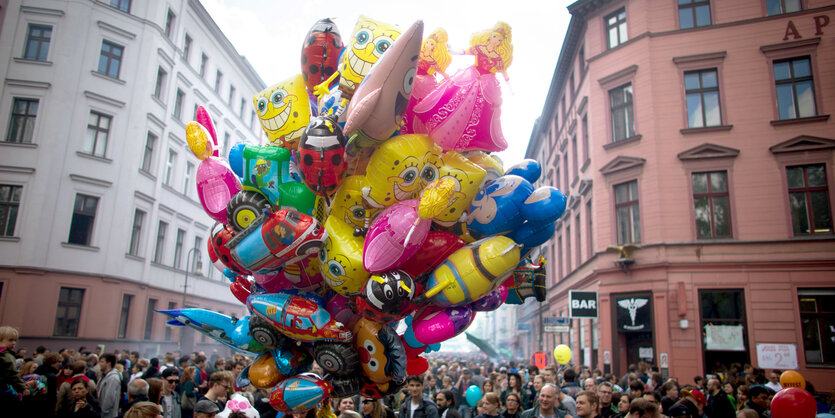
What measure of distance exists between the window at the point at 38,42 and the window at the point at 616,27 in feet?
76.0

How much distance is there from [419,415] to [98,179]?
21.2 m

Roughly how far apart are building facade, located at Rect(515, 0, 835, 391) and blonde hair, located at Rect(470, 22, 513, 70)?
1655 centimetres

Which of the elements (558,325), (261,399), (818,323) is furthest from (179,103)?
(818,323)

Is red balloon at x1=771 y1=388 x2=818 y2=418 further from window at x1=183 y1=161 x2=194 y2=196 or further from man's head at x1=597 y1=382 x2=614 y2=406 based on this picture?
window at x1=183 y1=161 x2=194 y2=196

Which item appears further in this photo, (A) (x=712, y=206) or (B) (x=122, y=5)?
(B) (x=122, y=5)

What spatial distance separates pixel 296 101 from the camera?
15.3ft

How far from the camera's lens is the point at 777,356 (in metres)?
17.1

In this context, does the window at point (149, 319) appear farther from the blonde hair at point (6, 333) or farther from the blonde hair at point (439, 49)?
the blonde hair at point (439, 49)

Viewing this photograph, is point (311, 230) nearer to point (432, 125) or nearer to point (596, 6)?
point (432, 125)

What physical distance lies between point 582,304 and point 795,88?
457 inches

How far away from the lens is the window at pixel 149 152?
84.0 feet

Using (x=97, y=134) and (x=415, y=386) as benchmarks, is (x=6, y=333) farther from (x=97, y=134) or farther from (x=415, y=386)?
(x=97, y=134)

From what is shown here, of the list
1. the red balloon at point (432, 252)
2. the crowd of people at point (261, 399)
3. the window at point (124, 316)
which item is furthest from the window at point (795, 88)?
the window at point (124, 316)

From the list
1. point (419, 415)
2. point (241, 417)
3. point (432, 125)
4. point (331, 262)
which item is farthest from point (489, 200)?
point (419, 415)
